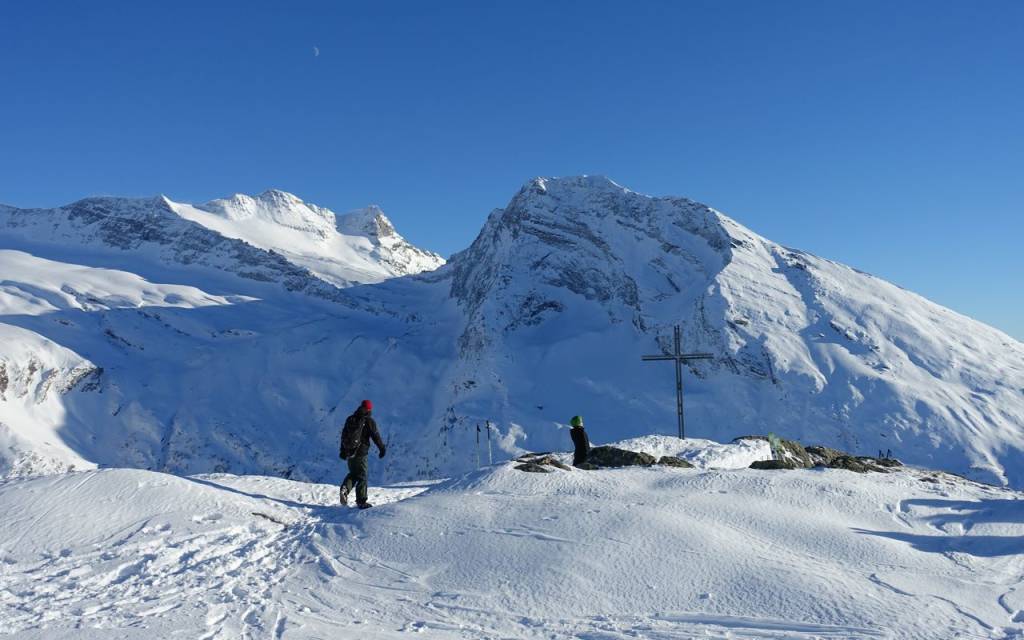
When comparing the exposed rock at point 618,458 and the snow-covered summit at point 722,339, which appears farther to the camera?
the snow-covered summit at point 722,339

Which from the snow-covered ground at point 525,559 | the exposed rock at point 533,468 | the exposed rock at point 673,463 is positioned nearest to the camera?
the snow-covered ground at point 525,559

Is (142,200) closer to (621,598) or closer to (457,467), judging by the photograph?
(457,467)

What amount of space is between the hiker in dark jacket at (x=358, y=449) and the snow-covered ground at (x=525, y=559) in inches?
38.6

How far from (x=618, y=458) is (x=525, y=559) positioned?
6651 mm

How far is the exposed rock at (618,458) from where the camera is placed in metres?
14.1

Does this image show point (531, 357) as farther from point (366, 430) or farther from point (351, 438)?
point (351, 438)

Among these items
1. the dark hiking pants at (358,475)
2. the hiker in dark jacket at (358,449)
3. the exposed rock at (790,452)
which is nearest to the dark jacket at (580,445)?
the hiker in dark jacket at (358,449)

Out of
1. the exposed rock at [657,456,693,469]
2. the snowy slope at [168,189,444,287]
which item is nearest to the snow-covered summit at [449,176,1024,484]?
the exposed rock at [657,456,693,469]

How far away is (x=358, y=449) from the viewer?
12.4 metres

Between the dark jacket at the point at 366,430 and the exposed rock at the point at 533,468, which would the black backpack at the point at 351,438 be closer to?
the dark jacket at the point at 366,430

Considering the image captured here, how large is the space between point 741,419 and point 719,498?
50076 mm

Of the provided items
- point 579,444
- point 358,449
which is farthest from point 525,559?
point 579,444

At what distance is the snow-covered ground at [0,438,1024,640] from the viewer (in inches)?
263

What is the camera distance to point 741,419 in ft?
189
